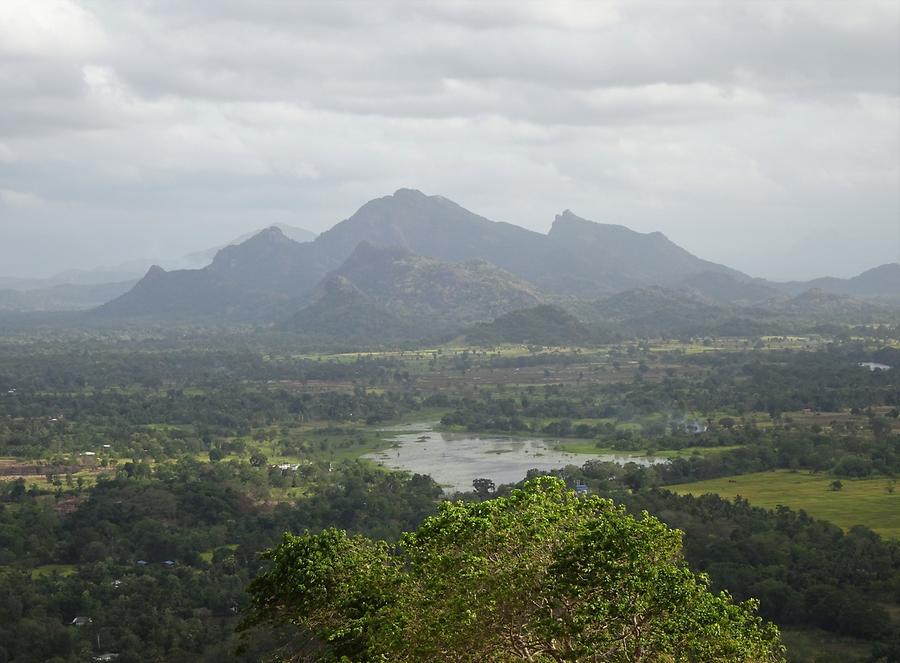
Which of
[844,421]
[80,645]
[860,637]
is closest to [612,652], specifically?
[860,637]

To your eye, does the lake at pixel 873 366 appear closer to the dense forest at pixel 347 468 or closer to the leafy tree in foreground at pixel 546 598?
the dense forest at pixel 347 468

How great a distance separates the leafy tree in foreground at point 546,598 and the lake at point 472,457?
187 ft

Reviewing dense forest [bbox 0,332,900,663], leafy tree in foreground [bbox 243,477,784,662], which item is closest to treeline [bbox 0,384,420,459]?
dense forest [bbox 0,332,900,663]

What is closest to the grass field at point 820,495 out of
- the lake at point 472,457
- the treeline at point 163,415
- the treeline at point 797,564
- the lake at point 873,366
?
the treeline at point 797,564

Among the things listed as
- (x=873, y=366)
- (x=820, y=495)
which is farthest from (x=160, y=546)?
(x=873, y=366)

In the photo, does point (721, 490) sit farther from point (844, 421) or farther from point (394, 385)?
point (394, 385)

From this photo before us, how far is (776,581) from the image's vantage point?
51625 mm

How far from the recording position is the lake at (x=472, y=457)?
8875 cm

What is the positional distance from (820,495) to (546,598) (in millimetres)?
57735

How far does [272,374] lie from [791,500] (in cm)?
10766

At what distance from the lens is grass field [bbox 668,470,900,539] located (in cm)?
6593

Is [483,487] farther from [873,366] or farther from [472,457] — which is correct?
[873,366]

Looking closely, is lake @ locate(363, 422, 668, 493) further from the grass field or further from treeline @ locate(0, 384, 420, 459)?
treeline @ locate(0, 384, 420, 459)

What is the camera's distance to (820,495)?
74688 mm
